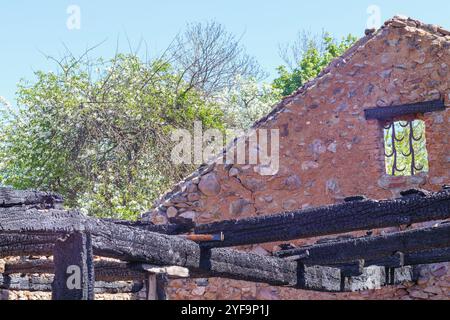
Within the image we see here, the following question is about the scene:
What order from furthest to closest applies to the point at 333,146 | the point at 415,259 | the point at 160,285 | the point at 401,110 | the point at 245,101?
the point at 245,101 < the point at 333,146 < the point at 401,110 < the point at 415,259 < the point at 160,285

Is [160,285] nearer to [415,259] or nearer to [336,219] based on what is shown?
[336,219]

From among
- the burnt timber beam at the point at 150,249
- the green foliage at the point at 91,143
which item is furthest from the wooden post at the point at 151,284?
the green foliage at the point at 91,143

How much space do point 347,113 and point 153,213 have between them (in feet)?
9.77

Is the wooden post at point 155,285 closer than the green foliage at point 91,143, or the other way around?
the wooden post at point 155,285

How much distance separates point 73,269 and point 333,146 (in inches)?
281

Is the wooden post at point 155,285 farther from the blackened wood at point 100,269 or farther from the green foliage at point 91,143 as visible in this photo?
the green foliage at point 91,143

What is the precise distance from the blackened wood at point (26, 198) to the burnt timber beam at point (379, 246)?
263cm

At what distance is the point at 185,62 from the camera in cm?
2762

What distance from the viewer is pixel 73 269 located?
557 cm

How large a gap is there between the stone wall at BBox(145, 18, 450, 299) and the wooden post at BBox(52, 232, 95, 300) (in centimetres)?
658

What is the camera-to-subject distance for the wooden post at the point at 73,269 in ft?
18.2

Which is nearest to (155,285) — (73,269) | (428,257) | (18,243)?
(73,269)
